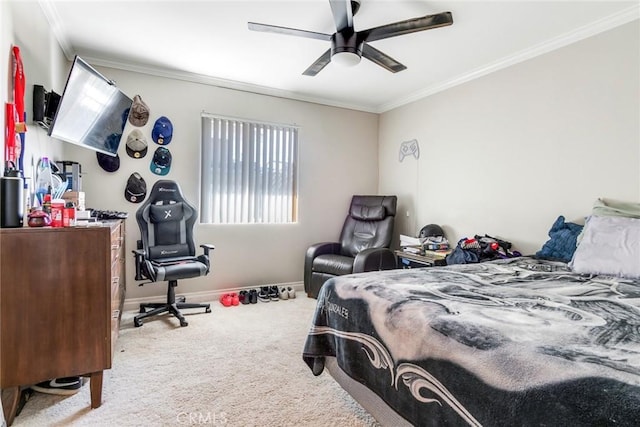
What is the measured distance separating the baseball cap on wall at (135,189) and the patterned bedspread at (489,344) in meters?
2.53

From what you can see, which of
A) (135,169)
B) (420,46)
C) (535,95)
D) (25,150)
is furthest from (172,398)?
(535,95)

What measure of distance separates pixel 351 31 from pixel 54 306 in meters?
2.40

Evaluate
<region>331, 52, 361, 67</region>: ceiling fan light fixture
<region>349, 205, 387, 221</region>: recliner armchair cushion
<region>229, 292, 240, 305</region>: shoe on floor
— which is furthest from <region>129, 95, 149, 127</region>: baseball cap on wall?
<region>349, 205, 387, 221</region>: recliner armchair cushion

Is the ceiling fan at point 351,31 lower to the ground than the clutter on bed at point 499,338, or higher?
higher

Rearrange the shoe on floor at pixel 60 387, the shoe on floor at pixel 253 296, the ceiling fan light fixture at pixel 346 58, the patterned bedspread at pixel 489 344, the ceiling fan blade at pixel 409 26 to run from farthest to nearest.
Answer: the shoe on floor at pixel 253 296 < the ceiling fan light fixture at pixel 346 58 < the ceiling fan blade at pixel 409 26 < the shoe on floor at pixel 60 387 < the patterned bedspread at pixel 489 344

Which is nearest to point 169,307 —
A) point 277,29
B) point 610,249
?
point 277,29

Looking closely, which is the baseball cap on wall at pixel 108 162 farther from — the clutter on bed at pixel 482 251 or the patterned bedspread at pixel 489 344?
the clutter on bed at pixel 482 251

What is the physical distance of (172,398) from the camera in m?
1.90

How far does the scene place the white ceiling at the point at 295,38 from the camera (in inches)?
93.0

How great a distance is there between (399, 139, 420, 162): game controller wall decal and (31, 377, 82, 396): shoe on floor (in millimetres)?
3893

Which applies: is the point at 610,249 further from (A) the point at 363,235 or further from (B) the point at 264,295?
(B) the point at 264,295

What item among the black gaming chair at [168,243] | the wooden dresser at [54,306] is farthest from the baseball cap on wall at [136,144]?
the wooden dresser at [54,306]

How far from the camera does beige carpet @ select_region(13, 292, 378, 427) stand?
173 centimetres

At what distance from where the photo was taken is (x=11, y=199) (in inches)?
63.9
